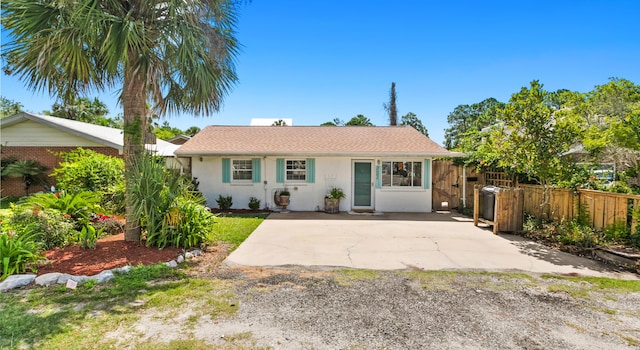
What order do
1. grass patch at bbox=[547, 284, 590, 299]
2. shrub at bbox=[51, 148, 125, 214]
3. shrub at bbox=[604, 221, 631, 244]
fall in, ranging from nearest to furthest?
grass patch at bbox=[547, 284, 590, 299]
shrub at bbox=[604, 221, 631, 244]
shrub at bbox=[51, 148, 125, 214]

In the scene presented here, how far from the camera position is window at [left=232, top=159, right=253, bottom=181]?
12102 millimetres

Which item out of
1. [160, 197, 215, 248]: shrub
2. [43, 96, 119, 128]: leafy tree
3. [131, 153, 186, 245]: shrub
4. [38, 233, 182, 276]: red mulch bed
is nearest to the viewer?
[38, 233, 182, 276]: red mulch bed

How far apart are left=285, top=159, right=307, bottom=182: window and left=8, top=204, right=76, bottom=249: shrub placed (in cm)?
722

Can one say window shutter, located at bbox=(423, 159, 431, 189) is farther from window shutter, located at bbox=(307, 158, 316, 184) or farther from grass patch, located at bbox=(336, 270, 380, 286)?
grass patch, located at bbox=(336, 270, 380, 286)

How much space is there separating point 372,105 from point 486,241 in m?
30.7

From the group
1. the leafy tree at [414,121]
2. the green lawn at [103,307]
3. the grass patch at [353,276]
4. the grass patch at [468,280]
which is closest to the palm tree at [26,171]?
the green lawn at [103,307]

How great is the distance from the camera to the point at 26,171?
12.3 metres

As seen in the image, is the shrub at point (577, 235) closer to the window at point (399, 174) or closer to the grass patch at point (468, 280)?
the grass patch at point (468, 280)

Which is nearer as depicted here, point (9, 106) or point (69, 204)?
point (69, 204)

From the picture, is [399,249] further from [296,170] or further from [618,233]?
[296,170]

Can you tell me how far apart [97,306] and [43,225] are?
10.6 ft

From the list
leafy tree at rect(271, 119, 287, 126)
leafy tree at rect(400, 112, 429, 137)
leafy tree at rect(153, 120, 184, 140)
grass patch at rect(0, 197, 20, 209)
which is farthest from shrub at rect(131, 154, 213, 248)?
leafy tree at rect(400, 112, 429, 137)

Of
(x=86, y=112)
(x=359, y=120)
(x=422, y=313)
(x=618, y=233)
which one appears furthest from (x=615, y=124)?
(x=359, y=120)

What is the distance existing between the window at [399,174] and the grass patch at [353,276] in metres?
7.19
